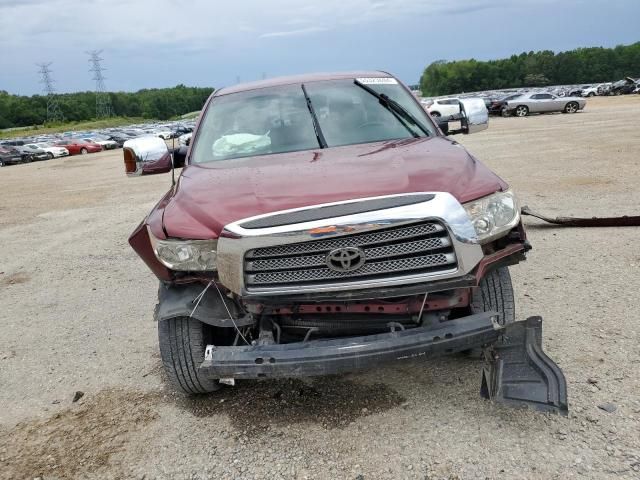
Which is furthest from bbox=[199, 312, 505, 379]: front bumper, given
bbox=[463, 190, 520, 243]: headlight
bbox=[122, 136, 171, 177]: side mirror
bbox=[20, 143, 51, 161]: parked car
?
bbox=[20, 143, 51, 161]: parked car

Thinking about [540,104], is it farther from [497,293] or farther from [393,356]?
[393,356]

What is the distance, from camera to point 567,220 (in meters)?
6.44

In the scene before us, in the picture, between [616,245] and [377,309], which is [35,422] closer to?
[377,309]

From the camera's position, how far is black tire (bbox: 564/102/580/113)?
3169 cm

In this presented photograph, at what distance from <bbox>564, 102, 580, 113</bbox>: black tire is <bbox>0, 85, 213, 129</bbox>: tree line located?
98.4 m

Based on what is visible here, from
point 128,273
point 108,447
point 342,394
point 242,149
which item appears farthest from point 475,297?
point 128,273

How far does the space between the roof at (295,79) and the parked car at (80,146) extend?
146 ft

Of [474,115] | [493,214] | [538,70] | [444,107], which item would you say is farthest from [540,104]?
[538,70]

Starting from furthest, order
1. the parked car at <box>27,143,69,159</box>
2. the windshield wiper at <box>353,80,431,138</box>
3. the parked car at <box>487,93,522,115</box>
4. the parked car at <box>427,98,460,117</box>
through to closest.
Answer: the parked car at <box>27,143,69,159</box> < the parked car at <box>487,93,522,115</box> < the parked car at <box>427,98,460,117</box> < the windshield wiper at <box>353,80,431,138</box>

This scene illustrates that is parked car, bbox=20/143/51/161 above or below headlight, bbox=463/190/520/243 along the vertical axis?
below

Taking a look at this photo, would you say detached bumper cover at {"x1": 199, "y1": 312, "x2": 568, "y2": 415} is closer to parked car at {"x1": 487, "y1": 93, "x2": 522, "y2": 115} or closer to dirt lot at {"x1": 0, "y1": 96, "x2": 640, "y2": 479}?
dirt lot at {"x1": 0, "y1": 96, "x2": 640, "y2": 479}

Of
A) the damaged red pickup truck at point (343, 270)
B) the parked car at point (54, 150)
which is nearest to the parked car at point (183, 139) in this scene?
the damaged red pickup truck at point (343, 270)

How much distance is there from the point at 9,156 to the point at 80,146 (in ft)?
21.4

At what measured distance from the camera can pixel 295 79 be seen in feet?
15.3
